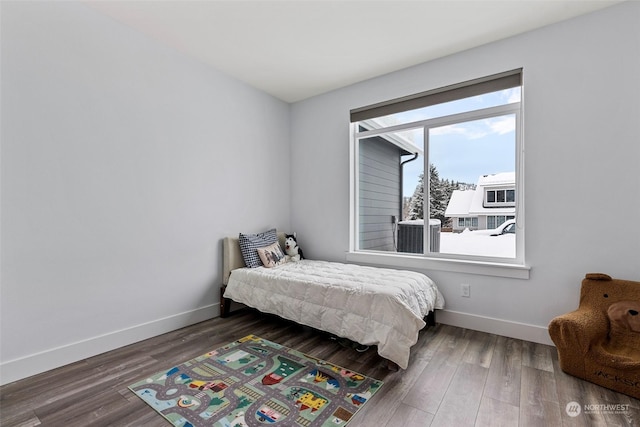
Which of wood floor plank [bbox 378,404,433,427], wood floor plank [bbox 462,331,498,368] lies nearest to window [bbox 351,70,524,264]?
wood floor plank [bbox 462,331,498,368]

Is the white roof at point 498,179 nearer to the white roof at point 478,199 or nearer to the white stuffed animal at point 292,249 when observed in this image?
the white roof at point 478,199

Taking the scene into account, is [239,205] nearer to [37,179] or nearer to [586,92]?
[37,179]

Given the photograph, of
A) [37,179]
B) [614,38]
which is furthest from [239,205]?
[614,38]

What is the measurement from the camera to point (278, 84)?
11.3 feet

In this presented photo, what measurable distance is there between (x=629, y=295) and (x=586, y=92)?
1495mm

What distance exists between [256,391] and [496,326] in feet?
6.88

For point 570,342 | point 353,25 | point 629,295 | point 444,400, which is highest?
point 353,25

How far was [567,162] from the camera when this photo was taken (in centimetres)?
228

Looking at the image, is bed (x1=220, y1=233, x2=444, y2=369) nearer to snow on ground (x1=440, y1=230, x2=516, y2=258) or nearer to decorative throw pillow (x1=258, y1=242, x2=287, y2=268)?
decorative throw pillow (x1=258, y1=242, x2=287, y2=268)

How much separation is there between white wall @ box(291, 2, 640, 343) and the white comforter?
0.60 metres

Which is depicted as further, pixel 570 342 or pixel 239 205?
pixel 239 205

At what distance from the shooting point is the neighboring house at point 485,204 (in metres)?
2.60

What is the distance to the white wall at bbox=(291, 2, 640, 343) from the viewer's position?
209cm

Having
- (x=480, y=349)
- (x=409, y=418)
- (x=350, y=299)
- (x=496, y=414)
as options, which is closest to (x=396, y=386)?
(x=409, y=418)
